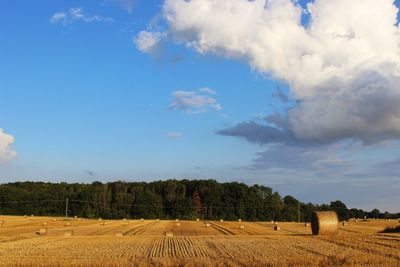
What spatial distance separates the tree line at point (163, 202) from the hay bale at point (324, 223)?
76107 mm

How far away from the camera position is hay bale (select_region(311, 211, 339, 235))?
117 feet

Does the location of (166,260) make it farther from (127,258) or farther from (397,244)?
(397,244)

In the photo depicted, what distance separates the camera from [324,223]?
35.8 meters

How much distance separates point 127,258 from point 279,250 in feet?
22.0

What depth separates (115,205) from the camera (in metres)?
124

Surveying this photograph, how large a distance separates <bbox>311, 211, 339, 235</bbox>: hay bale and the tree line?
2996 inches

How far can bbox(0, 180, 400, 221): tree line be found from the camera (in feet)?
385

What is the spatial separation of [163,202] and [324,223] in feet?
308

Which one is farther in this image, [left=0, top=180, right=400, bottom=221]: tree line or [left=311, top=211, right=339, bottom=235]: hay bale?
[left=0, top=180, right=400, bottom=221]: tree line

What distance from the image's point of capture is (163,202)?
128m

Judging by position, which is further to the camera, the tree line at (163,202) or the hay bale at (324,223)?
the tree line at (163,202)

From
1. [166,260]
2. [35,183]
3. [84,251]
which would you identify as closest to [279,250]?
[166,260]

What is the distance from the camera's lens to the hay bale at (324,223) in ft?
117

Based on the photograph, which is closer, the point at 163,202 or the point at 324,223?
the point at 324,223
